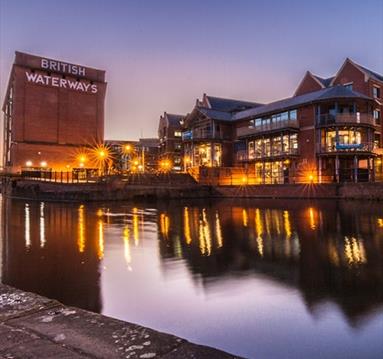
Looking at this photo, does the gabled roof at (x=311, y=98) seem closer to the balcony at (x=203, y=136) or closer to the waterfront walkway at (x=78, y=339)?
the balcony at (x=203, y=136)

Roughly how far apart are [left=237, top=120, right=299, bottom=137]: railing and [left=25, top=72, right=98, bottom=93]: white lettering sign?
35.7 m

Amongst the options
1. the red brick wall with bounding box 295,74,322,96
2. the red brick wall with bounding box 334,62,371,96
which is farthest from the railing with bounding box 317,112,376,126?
the red brick wall with bounding box 295,74,322,96

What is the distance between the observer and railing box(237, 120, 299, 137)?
45375 millimetres

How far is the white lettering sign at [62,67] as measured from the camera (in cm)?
7047

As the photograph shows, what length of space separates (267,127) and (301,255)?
1544 inches

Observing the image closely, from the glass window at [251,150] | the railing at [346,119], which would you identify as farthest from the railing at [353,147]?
the glass window at [251,150]

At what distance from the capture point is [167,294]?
726 cm

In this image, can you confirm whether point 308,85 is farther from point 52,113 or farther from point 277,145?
point 52,113

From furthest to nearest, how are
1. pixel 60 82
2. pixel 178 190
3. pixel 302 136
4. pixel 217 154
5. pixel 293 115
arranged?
1. pixel 60 82
2. pixel 217 154
3. pixel 293 115
4. pixel 302 136
5. pixel 178 190

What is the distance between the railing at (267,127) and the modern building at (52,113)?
34.1m

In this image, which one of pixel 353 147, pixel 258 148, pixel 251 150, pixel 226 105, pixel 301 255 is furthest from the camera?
pixel 226 105

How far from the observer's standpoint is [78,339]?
3727mm

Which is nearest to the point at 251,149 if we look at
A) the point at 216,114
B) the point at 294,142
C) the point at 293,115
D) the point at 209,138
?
the point at 209,138

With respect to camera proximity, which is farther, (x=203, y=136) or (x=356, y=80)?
(x=203, y=136)
